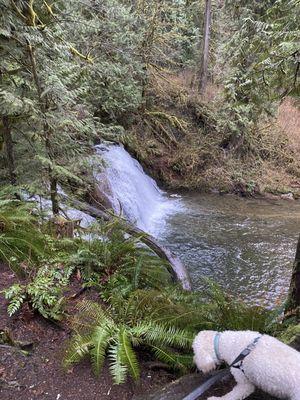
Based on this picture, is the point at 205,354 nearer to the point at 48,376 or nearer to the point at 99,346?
the point at 99,346

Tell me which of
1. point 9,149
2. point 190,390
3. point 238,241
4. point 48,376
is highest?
point 9,149

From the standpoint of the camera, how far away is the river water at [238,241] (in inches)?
311

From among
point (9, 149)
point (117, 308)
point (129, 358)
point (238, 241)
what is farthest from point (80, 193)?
point (238, 241)

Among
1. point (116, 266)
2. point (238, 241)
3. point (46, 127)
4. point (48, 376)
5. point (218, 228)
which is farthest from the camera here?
point (218, 228)

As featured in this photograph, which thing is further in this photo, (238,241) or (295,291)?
(238,241)

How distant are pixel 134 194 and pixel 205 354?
9.31 m

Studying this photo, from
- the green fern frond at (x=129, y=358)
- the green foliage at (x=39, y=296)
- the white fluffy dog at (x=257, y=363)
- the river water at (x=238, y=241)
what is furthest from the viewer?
the river water at (x=238, y=241)

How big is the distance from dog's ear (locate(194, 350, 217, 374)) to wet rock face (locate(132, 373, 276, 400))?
0.08 metres

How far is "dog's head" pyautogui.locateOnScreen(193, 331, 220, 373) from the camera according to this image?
8.68 feet

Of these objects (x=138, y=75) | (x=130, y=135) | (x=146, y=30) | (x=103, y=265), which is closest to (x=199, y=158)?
(x=130, y=135)

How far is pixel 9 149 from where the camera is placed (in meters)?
5.61

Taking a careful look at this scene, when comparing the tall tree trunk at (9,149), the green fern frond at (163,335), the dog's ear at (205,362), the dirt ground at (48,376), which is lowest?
the dirt ground at (48,376)

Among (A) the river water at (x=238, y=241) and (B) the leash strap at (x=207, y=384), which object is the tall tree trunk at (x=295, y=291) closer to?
(B) the leash strap at (x=207, y=384)

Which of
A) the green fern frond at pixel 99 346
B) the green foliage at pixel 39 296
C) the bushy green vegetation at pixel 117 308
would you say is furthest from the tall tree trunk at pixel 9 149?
the green fern frond at pixel 99 346
